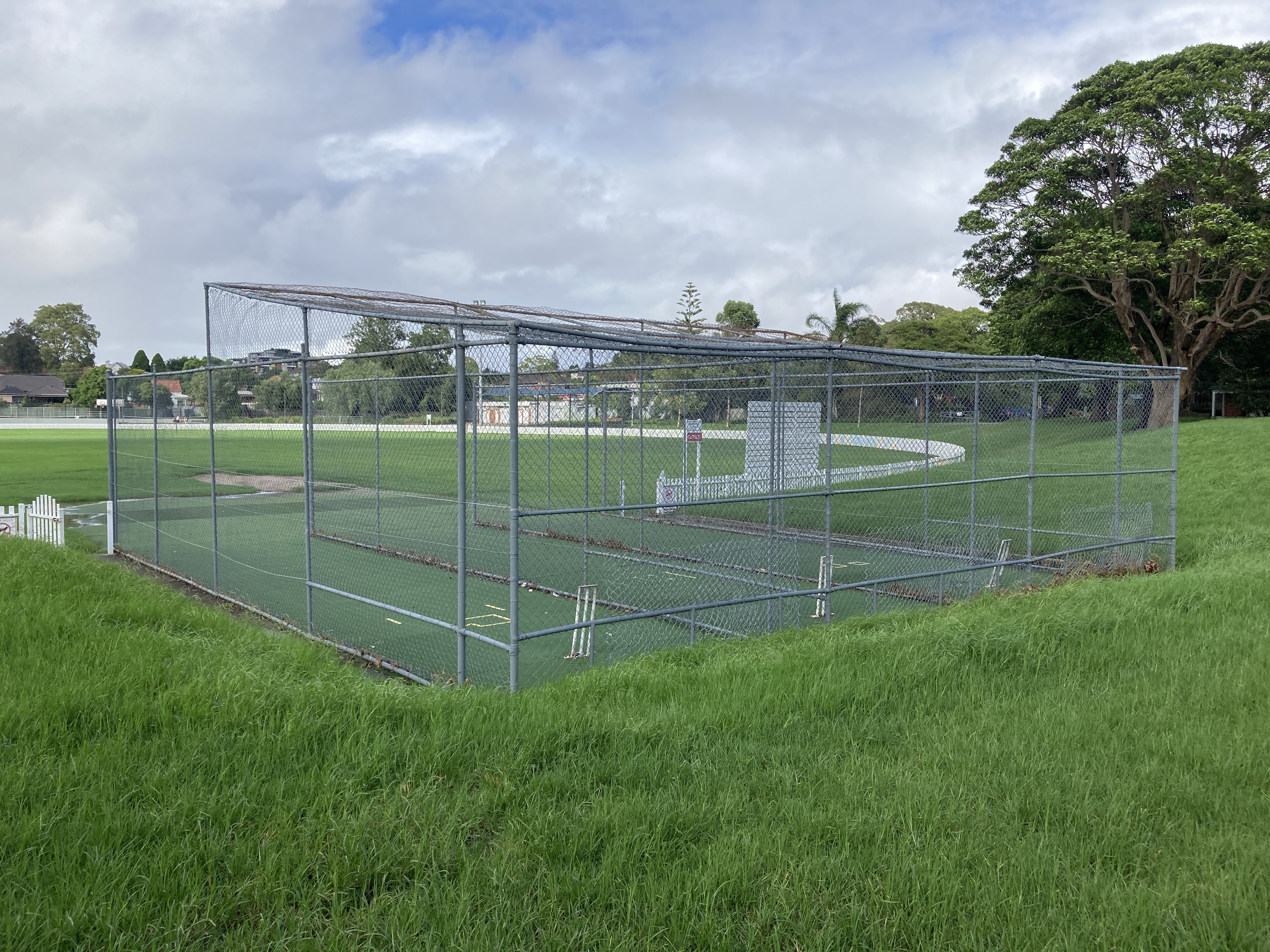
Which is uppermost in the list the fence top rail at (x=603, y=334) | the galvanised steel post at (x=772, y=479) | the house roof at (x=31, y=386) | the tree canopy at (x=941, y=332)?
the tree canopy at (x=941, y=332)

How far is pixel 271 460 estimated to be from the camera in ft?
68.4

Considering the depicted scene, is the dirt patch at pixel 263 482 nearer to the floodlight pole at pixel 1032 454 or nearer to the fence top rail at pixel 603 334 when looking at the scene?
the fence top rail at pixel 603 334

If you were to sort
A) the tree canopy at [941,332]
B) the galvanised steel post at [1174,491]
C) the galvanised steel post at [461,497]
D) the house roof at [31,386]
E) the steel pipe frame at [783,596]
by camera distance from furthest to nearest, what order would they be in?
the house roof at [31,386], the tree canopy at [941,332], the galvanised steel post at [1174,491], the steel pipe frame at [783,596], the galvanised steel post at [461,497]

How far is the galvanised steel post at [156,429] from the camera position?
35.9ft

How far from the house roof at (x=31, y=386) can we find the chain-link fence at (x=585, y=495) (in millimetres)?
85700

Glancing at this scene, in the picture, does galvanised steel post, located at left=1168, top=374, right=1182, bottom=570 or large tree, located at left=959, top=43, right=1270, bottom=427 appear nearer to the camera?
galvanised steel post, located at left=1168, top=374, right=1182, bottom=570

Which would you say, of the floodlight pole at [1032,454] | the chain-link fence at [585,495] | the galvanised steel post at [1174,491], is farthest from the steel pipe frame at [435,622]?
the galvanised steel post at [1174,491]

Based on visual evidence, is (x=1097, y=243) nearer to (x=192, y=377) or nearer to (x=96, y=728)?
(x=192, y=377)

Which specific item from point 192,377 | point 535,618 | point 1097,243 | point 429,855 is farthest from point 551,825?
point 1097,243

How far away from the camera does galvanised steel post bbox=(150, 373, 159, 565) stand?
35.9 feet

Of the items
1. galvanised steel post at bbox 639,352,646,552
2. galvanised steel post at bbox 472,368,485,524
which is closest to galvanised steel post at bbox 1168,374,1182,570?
galvanised steel post at bbox 639,352,646,552

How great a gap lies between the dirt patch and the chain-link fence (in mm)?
583

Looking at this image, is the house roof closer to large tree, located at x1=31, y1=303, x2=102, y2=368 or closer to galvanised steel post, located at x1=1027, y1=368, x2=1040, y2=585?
large tree, located at x1=31, y1=303, x2=102, y2=368

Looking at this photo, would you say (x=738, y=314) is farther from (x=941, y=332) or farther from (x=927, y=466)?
(x=927, y=466)
